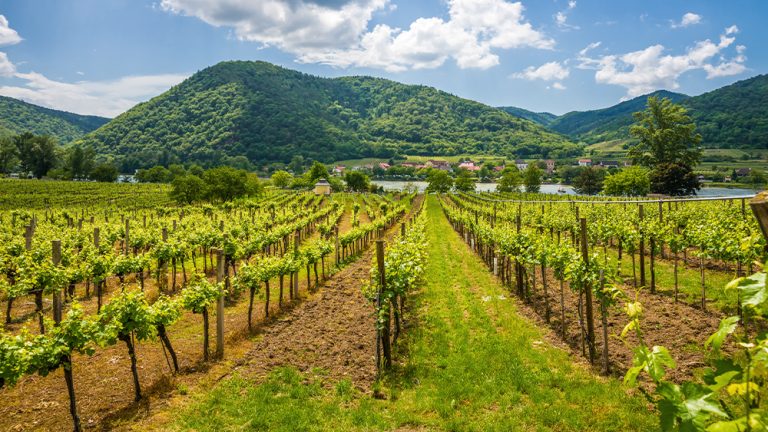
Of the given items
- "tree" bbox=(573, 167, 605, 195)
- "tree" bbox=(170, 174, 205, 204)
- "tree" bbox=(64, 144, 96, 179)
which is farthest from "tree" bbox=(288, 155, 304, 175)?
"tree" bbox=(573, 167, 605, 195)

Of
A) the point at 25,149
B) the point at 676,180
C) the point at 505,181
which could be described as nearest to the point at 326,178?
the point at 505,181

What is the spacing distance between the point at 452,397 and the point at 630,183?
7628 cm

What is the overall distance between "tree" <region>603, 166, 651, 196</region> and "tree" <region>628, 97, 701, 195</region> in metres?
6.10

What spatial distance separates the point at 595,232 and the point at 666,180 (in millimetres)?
48427

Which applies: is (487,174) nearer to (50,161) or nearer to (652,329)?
(50,161)

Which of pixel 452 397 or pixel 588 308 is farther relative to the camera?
pixel 588 308

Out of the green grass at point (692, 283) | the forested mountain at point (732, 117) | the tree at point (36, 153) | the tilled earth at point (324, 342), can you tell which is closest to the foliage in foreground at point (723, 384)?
the tilled earth at point (324, 342)

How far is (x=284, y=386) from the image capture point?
8469mm

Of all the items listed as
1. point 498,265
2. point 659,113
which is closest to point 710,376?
point 498,265

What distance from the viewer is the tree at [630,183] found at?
6975 cm

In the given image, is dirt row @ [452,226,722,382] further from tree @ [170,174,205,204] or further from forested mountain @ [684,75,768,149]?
forested mountain @ [684,75,768,149]

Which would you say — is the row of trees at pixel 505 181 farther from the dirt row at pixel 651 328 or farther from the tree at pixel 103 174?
the dirt row at pixel 651 328

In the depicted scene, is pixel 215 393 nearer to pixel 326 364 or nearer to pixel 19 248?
pixel 326 364

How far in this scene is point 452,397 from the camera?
793 centimetres
